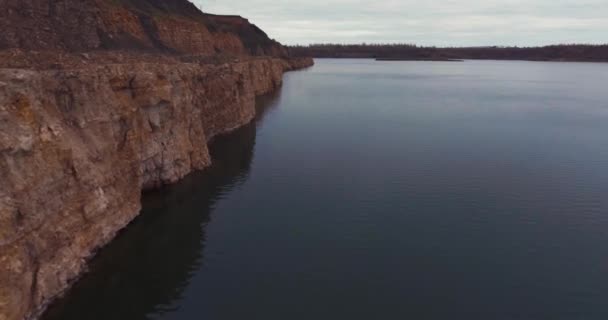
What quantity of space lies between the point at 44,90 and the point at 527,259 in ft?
95.3

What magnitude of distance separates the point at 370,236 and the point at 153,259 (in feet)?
45.1

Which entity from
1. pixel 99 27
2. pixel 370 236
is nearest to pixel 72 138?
pixel 370 236

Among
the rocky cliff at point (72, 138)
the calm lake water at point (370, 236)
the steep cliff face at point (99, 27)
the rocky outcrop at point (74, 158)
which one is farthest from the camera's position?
the steep cliff face at point (99, 27)

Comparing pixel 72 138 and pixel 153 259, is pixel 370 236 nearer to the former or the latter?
pixel 153 259

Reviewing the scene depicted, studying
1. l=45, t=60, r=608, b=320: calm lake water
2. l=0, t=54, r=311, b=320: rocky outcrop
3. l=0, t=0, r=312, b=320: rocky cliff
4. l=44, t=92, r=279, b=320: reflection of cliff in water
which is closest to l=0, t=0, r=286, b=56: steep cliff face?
l=0, t=0, r=312, b=320: rocky cliff

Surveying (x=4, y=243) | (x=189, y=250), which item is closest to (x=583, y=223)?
(x=189, y=250)

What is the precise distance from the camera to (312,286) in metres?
25.4

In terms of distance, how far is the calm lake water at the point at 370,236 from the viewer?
24.2 metres

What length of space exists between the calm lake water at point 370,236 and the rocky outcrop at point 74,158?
1.84 meters

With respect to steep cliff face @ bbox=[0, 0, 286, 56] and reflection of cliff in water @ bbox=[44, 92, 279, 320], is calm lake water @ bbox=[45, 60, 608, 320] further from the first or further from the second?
steep cliff face @ bbox=[0, 0, 286, 56]

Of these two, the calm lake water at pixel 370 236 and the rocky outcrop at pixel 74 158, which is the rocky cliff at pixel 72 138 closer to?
the rocky outcrop at pixel 74 158

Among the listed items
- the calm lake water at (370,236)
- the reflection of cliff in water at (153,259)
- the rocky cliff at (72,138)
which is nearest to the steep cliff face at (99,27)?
the rocky cliff at (72,138)

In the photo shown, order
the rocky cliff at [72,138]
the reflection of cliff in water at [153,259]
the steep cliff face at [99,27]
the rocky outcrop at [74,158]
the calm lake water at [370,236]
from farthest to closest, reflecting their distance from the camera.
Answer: the steep cliff face at [99,27] < the calm lake water at [370,236] < the reflection of cliff in water at [153,259] < the rocky cliff at [72,138] < the rocky outcrop at [74,158]

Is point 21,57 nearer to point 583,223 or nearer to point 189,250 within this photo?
point 189,250
